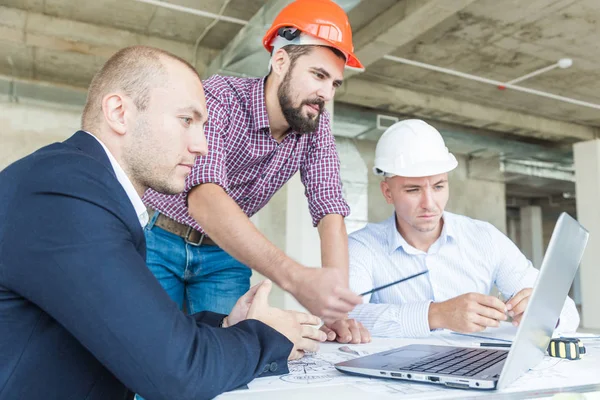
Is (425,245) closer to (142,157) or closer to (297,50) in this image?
(297,50)

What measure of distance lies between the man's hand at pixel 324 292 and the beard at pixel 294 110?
0.76 m

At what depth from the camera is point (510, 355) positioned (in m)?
0.80

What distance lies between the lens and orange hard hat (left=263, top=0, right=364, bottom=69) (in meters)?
1.88

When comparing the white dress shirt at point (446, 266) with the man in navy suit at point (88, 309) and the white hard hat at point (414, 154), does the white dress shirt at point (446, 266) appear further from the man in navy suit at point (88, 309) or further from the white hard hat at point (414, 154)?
the man in navy suit at point (88, 309)

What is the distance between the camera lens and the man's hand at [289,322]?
109cm

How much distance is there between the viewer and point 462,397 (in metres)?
0.80

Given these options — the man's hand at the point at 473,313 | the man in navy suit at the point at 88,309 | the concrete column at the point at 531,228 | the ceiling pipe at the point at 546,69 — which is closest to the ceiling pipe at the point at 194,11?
the ceiling pipe at the point at 546,69

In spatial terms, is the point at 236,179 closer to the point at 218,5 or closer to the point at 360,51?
the point at 218,5

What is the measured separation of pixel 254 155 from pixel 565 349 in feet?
3.88

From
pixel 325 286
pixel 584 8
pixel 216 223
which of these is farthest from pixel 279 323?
pixel 584 8

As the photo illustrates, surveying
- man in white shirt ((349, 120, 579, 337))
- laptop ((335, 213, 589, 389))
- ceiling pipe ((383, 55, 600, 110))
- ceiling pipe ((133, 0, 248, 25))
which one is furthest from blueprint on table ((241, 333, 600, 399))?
ceiling pipe ((383, 55, 600, 110))

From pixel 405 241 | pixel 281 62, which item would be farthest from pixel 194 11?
pixel 405 241

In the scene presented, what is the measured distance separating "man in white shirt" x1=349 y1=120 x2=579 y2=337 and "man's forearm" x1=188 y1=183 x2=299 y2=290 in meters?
0.71

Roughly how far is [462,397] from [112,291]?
21.4 inches
